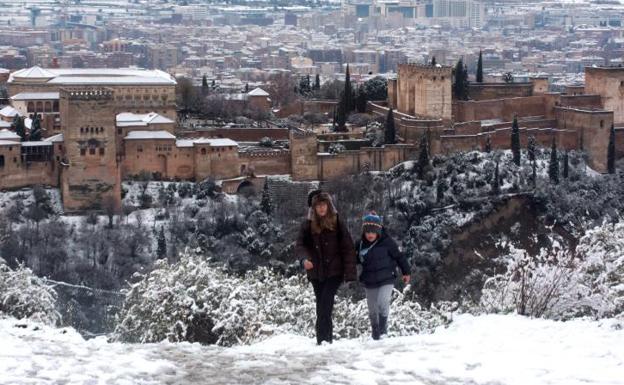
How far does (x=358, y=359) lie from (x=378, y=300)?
0.81 m

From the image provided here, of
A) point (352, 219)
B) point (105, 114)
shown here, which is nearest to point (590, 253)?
point (352, 219)

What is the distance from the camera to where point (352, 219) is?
2702 cm

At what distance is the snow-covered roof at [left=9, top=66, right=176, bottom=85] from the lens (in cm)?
3391

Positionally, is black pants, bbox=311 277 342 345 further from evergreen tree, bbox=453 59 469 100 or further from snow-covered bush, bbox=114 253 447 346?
evergreen tree, bbox=453 59 469 100

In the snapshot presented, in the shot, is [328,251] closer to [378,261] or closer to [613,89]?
[378,261]

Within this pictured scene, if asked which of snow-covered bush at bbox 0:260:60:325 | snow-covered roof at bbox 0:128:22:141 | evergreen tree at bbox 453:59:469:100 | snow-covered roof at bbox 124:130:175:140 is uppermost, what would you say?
snow-covered bush at bbox 0:260:60:325

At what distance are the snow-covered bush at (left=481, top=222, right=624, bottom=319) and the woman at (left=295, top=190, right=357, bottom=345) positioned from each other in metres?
1.68

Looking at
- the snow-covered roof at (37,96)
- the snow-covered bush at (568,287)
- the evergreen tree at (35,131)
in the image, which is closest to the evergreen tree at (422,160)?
the evergreen tree at (35,131)

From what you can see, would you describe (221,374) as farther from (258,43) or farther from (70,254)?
(258,43)

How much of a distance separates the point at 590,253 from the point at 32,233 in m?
17.4

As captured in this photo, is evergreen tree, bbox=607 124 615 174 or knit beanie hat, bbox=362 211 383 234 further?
evergreen tree, bbox=607 124 615 174

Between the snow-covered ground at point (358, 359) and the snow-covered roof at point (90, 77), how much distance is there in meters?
25.6

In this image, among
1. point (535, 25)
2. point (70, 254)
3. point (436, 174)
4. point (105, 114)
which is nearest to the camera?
point (70, 254)

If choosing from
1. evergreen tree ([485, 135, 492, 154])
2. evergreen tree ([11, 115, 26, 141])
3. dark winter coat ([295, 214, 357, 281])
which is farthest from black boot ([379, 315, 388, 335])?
evergreen tree ([485, 135, 492, 154])
